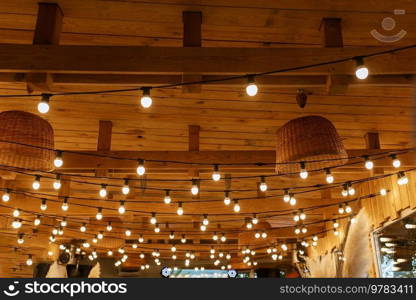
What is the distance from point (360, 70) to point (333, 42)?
0.53 metres

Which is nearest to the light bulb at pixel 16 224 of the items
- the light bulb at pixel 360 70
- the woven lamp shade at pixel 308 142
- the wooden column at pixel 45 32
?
the wooden column at pixel 45 32

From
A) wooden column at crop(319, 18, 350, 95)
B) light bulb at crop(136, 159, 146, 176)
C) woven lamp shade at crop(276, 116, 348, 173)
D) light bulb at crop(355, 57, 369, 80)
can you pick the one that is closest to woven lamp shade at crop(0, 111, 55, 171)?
light bulb at crop(136, 159, 146, 176)

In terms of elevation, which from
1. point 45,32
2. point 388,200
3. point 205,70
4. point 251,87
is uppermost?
point 388,200

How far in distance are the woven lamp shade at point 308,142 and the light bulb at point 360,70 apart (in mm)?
563

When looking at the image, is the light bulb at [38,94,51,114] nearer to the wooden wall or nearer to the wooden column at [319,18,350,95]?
the wooden column at [319,18,350,95]

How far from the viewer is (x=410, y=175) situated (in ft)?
18.9

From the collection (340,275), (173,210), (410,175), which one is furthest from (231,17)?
(173,210)

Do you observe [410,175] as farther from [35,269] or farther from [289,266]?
[35,269]

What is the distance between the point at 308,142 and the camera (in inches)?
125

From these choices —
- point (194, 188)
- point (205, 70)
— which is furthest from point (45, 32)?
point (194, 188)

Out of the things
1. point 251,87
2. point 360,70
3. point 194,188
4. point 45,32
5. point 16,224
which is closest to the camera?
point 360,70

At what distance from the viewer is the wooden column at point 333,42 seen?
9.77ft

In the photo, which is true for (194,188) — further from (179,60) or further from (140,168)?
(179,60)

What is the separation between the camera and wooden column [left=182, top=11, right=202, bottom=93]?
3.02m
